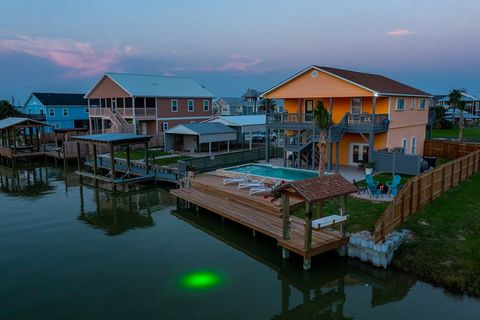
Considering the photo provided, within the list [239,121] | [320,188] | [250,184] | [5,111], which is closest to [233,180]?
[250,184]

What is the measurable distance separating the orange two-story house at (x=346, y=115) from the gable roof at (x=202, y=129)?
23.1 feet

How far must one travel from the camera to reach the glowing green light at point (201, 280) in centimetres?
1130

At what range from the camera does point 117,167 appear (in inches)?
1144

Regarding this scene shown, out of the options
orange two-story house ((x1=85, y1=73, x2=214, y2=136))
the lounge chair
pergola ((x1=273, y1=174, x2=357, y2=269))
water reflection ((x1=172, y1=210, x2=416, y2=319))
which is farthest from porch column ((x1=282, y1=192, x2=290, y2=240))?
orange two-story house ((x1=85, y1=73, x2=214, y2=136))

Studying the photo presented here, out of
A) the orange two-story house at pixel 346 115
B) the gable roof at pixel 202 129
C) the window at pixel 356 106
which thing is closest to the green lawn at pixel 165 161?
the gable roof at pixel 202 129

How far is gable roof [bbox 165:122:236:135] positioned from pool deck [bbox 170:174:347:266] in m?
9.82

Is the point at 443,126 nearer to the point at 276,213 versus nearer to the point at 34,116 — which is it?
the point at 276,213

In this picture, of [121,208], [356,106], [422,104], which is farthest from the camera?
[422,104]

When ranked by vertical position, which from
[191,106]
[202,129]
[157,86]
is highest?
[157,86]

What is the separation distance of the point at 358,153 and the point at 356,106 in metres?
3.19

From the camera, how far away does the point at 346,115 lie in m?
23.5

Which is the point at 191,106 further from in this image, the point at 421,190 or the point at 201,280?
the point at 201,280

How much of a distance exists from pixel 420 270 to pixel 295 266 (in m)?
3.82

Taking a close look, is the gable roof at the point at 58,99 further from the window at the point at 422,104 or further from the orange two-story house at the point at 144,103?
the window at the point at 422,104
